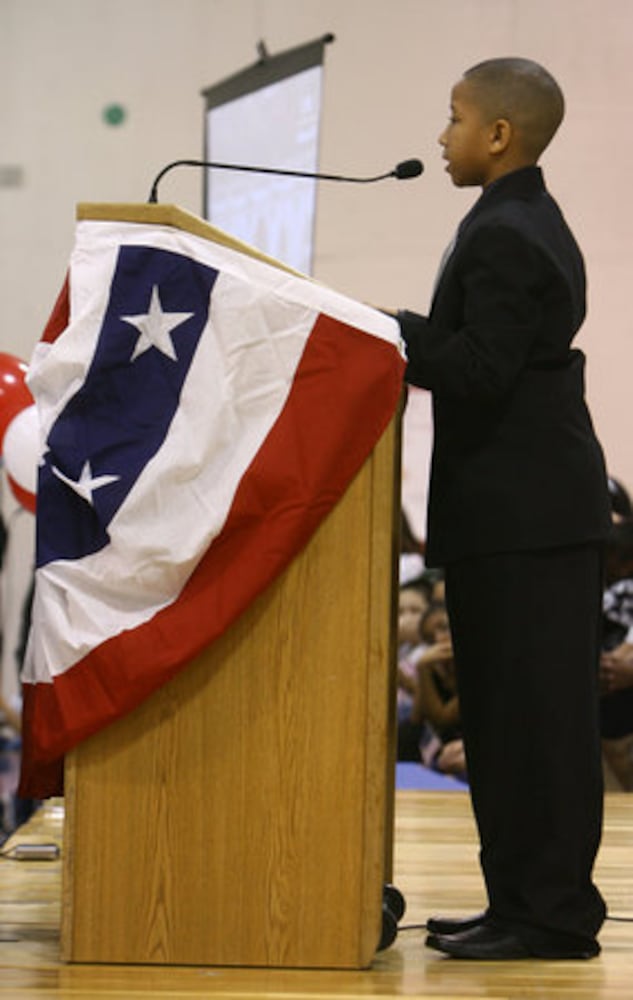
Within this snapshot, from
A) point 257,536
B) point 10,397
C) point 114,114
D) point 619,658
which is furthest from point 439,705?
point 257,536

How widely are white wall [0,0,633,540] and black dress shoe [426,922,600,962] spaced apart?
3.25 metres

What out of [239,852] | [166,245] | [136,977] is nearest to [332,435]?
[166,245]

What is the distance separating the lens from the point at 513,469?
250 centimetres

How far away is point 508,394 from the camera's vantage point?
2514mm

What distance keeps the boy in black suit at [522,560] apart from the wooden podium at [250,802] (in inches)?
9.3

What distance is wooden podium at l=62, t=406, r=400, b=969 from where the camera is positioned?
92.1 inches

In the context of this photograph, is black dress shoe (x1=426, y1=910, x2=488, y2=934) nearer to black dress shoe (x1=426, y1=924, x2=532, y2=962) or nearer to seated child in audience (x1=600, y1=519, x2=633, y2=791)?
black dress shoe (x1=426, y1=924, x2=532, y2=962)

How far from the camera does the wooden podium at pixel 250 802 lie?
2.34m

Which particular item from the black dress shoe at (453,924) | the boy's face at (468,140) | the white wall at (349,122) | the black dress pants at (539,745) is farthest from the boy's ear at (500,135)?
the white wall at (349,122)

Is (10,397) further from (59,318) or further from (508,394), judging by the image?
(508,394)

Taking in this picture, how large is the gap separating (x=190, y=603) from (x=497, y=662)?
510mm

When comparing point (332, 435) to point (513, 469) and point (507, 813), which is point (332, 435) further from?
point (507, 813)

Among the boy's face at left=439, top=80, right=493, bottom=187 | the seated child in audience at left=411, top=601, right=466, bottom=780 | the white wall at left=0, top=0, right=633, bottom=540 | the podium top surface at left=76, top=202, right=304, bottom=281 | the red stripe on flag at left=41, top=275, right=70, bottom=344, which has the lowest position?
the seated child in audience at left=411, top=601, right=466, bottom=780

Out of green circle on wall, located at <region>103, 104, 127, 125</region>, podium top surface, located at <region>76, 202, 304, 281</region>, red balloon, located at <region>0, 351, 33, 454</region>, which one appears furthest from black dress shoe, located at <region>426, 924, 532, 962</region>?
green circle on wall, located at <region>103, 104, 127, 125</region>
